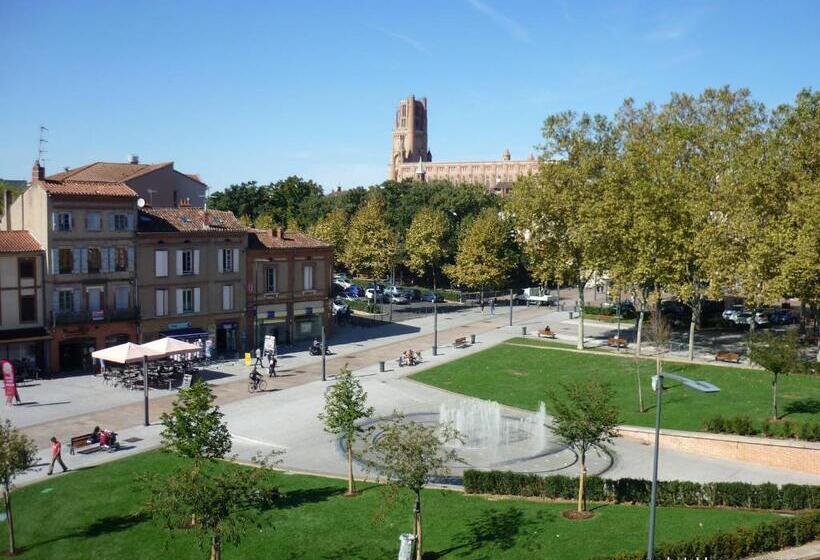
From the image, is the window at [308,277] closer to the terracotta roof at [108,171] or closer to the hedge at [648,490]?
the terracotta roof at [108,171]

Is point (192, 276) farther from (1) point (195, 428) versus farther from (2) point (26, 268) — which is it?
(1) point (195, 428)

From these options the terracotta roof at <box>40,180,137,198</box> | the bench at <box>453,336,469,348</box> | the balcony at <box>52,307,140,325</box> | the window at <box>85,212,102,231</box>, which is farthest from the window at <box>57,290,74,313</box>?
the bench at <box>453,336,469,348</box>

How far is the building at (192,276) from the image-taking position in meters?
49.9

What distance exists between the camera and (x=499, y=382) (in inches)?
1781

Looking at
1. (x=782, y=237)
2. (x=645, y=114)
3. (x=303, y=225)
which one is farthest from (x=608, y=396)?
(x=303, y=225)

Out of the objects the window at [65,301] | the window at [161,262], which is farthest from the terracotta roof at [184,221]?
the window at [65,301]

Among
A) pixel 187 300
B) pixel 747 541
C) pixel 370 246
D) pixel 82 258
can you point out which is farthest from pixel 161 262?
pixel 747 541

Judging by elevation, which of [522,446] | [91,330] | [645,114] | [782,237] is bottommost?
[522,446]

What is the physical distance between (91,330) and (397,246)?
1878 inches

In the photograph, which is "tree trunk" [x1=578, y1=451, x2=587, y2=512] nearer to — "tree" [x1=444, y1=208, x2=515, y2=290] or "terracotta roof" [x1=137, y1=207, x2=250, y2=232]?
"terracotta roof" [x1=137, y1=207, x2=250, y2=232]

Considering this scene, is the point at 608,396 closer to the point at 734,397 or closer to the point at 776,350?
the point at 776,350

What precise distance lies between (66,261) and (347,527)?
30448mm

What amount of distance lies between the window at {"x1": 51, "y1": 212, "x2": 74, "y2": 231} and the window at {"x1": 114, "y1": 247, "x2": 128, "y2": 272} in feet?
10.5

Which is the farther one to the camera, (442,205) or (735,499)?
(442,205)
